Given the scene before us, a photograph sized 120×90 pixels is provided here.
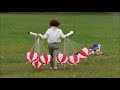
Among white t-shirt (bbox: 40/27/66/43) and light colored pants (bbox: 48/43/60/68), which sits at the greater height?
white t-shirt (bbox: 40/27/66/43)

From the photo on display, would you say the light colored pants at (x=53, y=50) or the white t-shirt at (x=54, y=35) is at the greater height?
the white t-shirt at (x=54, y=35)

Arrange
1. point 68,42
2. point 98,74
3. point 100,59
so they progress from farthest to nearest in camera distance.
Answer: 1. point 100,59
2. point 68,42
3. point 98,74

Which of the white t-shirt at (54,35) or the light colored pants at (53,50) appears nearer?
the white t-shirt at (54,35)

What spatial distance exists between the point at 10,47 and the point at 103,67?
6.08m

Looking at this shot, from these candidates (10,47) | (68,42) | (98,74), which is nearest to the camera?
(98,74)

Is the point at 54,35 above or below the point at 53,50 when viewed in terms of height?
above

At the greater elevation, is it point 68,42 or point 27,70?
point 68,42

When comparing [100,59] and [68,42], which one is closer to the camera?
[68,42]

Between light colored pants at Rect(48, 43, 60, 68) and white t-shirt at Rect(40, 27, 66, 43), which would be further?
light colored pants at Rect(48, 43, 60, 68)

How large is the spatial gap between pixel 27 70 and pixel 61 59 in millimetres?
1175

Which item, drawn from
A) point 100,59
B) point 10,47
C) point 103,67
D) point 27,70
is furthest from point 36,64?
point 10,47

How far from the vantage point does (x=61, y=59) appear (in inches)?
464

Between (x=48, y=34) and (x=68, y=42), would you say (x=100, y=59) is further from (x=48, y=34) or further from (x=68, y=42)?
(x=48, y=34)

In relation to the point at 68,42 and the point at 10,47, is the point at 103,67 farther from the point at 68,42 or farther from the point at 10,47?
the point at 10,47
